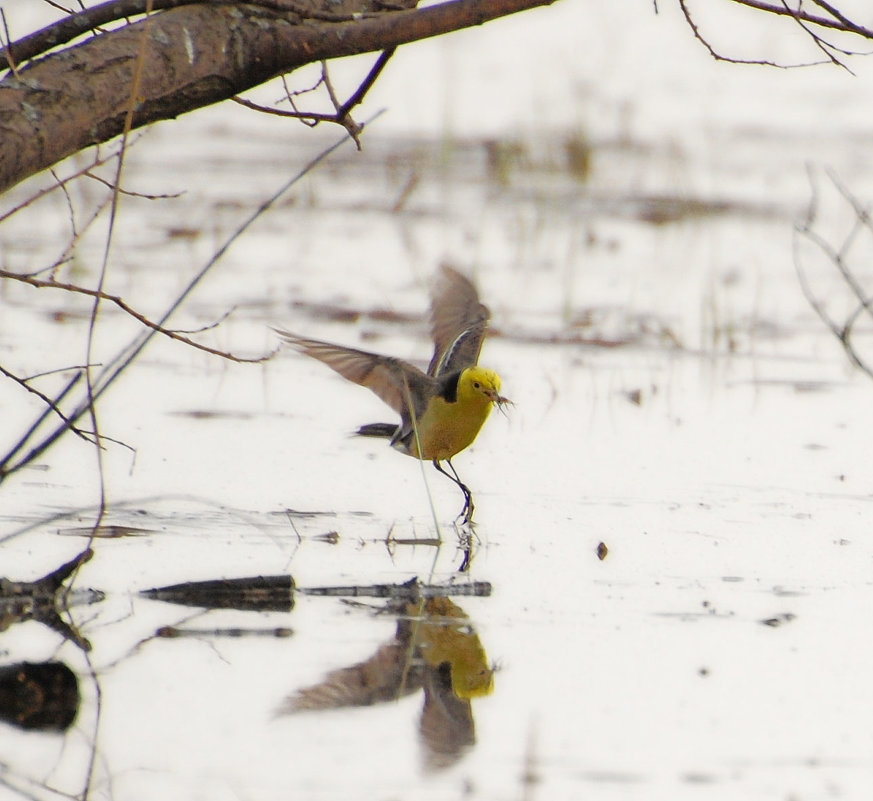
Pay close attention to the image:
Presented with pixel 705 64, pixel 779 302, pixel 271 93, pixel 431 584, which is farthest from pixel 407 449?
pixel 705 64

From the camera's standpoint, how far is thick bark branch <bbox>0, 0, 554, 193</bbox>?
13.2 ft

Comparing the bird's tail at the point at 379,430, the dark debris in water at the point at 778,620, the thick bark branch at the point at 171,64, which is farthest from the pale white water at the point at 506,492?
the thick bark branch at the point at 171,64

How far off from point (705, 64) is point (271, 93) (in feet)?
21.3

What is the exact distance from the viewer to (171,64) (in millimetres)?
4238

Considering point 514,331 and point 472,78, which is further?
point 472,78

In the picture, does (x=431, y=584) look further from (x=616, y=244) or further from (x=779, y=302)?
(x=616, y=244)

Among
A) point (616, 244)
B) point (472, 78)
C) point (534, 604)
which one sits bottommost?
point (534, 604)

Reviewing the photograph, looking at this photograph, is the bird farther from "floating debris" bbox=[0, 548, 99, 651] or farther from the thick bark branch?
"floating debris" bbox=[0, 548, 99, 651]

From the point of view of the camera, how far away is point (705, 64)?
1880 cm

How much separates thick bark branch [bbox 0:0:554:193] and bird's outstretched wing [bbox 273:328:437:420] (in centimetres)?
86

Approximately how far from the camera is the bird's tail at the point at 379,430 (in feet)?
18.7

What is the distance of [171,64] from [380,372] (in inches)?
54.9

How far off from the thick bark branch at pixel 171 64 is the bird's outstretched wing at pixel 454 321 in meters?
1.67

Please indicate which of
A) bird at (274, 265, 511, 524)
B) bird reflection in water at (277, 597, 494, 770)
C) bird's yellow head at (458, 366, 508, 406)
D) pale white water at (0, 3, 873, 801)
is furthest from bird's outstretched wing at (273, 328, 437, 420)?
bird reflection in water at (277, 597, 494, 770)
